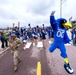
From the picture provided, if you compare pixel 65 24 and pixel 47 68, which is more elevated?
pixel 65 24

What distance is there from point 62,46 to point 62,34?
1.46 ft

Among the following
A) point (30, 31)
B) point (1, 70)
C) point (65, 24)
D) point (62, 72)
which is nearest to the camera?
point (65, 24)

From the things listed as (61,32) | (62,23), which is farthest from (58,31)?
(62,23)

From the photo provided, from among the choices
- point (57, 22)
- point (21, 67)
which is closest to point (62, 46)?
point (57, 22)

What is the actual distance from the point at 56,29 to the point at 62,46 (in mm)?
685

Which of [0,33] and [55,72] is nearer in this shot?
[55,72]

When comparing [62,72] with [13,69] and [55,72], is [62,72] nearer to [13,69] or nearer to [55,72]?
[55,72]

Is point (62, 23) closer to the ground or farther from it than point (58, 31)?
Answer: farther from it

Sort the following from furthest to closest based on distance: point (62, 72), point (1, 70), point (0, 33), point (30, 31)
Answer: point (30, 31), point (0, 33), point (1, 70), point (62, 72)

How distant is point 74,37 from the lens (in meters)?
18.3

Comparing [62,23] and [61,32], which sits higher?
[62,23]

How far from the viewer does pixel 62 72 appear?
7.62 metres

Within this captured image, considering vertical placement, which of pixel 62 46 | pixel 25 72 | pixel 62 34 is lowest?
pixel 25 72

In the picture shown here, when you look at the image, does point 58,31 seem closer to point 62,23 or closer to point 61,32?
point 61,32
